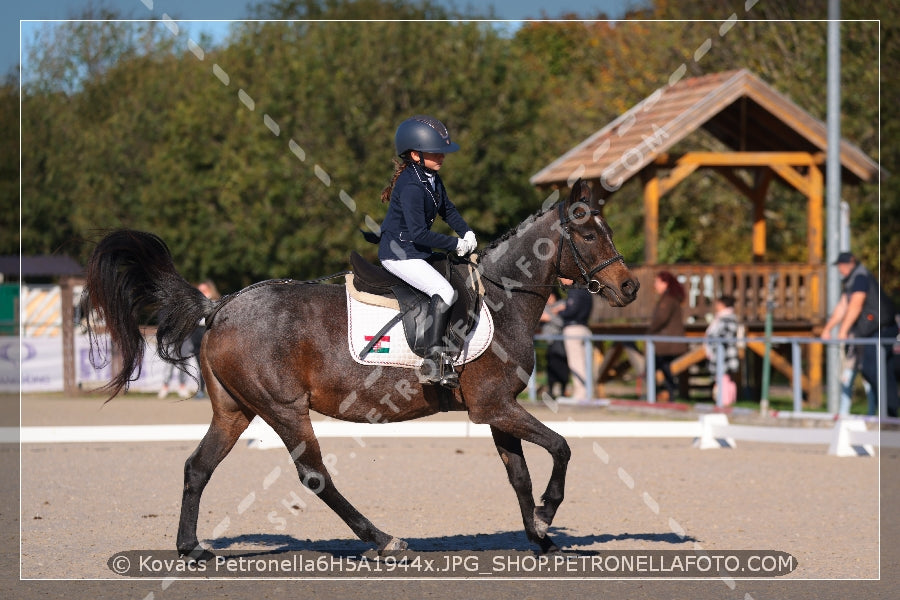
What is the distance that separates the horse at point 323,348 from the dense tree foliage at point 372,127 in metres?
19.8

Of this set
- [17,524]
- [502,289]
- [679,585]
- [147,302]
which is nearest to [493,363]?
[502,289]

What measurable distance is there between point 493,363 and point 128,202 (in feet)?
114

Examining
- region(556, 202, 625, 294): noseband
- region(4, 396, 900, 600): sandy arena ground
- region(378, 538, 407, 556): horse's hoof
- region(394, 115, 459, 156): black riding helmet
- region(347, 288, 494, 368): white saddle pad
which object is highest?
region(394, 115, 459, 156): black riding helmet

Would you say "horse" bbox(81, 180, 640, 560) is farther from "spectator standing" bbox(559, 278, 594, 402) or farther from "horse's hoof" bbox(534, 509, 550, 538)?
"spectator standing" bbox(559, 278, 594, 402)

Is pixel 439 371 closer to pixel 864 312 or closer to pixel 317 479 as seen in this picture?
pixel 317 479

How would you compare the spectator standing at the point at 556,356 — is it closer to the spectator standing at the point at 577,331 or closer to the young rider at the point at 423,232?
the spectator standing at the point at 577,331

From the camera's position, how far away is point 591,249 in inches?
313

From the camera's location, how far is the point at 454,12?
119 feet

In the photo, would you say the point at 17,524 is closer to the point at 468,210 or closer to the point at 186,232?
the point at 468,210

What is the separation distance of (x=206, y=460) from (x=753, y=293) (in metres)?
16.1

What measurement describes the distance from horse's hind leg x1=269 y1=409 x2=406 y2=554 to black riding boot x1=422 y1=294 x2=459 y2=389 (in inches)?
31.4

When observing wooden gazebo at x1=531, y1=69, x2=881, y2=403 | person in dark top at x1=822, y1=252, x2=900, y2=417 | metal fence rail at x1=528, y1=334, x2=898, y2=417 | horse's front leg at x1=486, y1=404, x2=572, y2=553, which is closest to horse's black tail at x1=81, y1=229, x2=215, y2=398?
horse's front leg at x1=486, y1=404, x2=572, y2=553

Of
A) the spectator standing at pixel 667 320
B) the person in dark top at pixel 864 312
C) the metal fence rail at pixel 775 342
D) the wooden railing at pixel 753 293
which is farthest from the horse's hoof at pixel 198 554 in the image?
the wooden railing at pixel 753 293

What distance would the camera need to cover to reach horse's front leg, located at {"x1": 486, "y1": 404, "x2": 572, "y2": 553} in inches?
298
